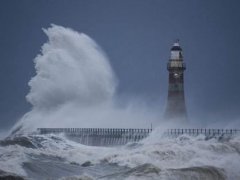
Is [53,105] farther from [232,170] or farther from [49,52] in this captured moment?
[232,170]

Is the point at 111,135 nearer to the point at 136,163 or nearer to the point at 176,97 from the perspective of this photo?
the point at 176,97

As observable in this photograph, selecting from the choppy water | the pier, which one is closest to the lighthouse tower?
the pier

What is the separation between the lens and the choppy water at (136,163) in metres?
29.1

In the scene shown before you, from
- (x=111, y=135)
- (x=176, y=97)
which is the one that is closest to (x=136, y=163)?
(x=111, y=135)

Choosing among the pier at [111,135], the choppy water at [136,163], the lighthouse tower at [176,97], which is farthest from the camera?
the lighthouse tower at [176,97]

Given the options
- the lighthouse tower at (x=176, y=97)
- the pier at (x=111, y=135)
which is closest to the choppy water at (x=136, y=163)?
the pier at (x=111, y=135)

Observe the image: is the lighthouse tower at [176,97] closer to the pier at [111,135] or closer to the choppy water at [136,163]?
the pier at [111,135]

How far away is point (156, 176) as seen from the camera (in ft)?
93.5

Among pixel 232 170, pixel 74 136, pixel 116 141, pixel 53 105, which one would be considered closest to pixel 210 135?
pixel 116 141

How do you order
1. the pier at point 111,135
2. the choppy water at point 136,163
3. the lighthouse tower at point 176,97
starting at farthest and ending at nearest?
the lighthouse tower at point 176,97, the pier at point 111,135, the choppy water at point 136,163

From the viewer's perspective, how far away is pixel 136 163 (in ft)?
109

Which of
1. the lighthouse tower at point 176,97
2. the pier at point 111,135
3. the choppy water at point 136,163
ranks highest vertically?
the lighthouse tower at point 176,97

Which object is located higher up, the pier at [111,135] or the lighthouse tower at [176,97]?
the lighthouse tower at [176,97]

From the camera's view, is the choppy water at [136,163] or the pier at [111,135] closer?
the choppy water at [136,163]
